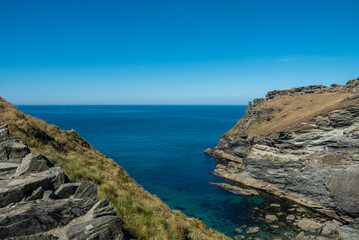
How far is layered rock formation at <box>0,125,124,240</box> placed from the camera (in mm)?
6297

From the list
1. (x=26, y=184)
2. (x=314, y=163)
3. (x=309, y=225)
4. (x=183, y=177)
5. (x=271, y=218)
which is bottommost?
(x=183, y=177)

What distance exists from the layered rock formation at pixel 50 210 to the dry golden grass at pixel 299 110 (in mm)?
50714

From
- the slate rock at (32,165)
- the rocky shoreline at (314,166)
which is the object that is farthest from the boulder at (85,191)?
the rocky shoreline at (314,166)

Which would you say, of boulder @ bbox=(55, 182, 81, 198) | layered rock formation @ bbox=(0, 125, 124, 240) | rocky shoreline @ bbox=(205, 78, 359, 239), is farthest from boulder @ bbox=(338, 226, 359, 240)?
boulder @ bbox=(55, 182, 81, 198)

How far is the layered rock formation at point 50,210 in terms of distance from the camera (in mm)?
6297

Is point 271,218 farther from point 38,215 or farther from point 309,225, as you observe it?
point 38,215

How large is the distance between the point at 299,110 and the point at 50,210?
2821 inches

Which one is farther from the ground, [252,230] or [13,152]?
[13,152]

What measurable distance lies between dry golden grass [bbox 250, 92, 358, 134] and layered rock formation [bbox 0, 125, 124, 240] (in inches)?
1997

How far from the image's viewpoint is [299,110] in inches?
2532

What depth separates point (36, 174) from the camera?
342 inches

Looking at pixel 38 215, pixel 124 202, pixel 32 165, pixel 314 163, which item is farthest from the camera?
pixel 314 163

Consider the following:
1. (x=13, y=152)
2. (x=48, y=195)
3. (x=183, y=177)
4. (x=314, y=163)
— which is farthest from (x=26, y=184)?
(x=183, y=177)

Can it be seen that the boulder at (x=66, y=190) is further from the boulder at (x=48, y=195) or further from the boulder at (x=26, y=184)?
the boulder at (x=26, y=184)
